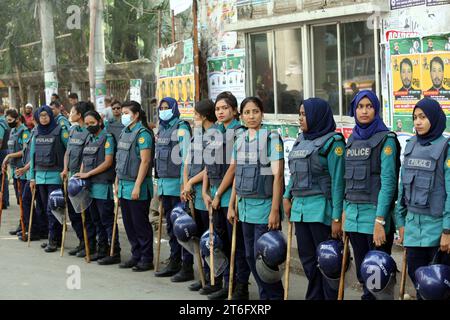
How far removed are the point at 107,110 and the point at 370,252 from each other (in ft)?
29.6

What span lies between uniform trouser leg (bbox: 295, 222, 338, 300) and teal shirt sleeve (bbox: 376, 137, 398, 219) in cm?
58

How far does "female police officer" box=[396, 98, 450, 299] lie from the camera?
4.99 meters

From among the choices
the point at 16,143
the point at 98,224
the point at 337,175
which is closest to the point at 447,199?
the point at 337,175

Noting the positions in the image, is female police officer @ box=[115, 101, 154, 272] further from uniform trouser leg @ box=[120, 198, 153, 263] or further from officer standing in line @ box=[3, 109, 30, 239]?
officer standing in line @ box=[3, 109, 30, 239]

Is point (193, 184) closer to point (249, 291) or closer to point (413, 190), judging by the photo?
point (249, 291)

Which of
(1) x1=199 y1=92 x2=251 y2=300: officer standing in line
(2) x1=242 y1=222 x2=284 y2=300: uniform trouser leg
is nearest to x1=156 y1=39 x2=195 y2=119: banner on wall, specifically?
(1) x1=199 y1=92 x2=251 y2=300: officer standing in line

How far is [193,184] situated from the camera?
7.27 meters

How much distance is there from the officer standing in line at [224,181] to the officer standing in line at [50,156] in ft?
10.2

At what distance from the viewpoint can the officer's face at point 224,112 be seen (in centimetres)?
676

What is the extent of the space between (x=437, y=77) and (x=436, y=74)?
3cm

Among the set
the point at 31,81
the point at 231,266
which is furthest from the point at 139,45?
the point at 231,266

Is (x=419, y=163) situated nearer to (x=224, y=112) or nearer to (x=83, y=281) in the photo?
(x=224, y=112)

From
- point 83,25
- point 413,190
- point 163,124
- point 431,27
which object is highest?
point 83,25

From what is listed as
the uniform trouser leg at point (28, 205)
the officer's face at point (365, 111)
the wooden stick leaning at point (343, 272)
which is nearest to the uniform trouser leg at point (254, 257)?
the wooden stick leaning at point (343, 272)
